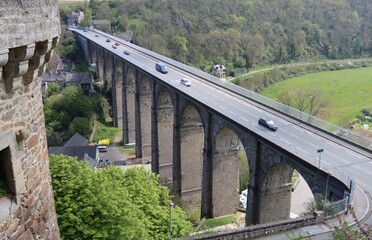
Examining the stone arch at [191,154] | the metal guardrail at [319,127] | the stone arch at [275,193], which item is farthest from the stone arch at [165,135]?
the stone arch at [275,193]

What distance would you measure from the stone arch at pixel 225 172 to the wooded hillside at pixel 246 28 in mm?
68207

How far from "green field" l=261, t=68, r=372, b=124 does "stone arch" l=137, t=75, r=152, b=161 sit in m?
36.9

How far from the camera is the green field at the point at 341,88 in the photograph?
80.1 meters

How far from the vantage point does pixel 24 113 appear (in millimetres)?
6508

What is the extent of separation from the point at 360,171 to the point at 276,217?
24.8ft

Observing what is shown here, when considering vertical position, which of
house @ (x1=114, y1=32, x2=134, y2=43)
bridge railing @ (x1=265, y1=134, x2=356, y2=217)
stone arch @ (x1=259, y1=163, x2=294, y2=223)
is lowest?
stone arch @ (x1=259, y1=163, x2=294, y2=223)

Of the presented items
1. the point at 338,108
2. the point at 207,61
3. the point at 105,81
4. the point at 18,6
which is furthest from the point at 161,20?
the point at 18,6

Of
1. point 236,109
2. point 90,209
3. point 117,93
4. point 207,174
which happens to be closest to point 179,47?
point 117,93

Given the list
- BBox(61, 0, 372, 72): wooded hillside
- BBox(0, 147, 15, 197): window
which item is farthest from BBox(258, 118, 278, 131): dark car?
BBox(61, 0, 372, 72): wooded hillside

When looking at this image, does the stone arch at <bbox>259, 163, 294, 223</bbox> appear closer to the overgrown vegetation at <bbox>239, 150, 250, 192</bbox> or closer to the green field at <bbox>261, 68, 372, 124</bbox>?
the overgrown vegetation at <bbox>239, 150, 250, 192</bbox>

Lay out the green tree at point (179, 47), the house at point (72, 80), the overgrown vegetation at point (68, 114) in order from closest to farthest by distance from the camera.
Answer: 1. the overgrown vegetation at point (68, 114)
2. the house at point (72, 80)
3. the green tree at point (179, 47)

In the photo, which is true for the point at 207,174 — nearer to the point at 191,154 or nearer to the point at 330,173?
the point at 191,154

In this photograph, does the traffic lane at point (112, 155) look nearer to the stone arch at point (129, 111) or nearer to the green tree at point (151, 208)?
the stone arch at point (129, 111)

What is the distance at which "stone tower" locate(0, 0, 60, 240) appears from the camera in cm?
566
